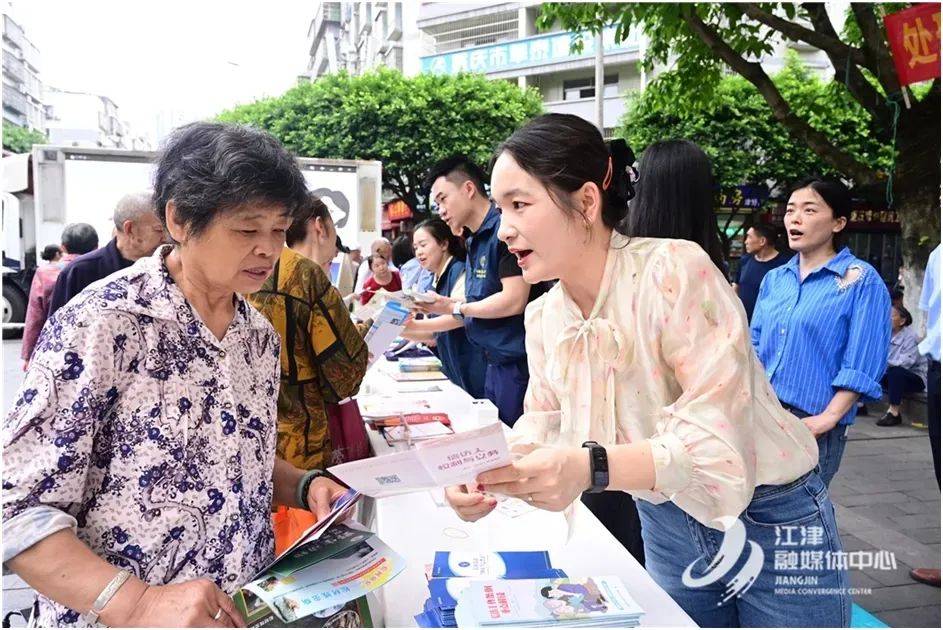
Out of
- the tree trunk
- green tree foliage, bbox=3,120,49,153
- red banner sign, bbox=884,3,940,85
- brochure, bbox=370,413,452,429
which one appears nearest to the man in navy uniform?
brochure, bbox=370,413,452,429

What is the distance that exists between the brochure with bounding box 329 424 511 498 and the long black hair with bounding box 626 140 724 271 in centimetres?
105

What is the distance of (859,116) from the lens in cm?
1293

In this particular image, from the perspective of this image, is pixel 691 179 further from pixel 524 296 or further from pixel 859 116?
pixel 859 116

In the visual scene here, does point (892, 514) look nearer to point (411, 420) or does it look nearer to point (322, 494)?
point (411, 420)

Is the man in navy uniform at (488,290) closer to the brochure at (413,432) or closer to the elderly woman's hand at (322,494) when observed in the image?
the brochure at (413,432)

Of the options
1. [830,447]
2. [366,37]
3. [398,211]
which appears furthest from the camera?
[366,37]

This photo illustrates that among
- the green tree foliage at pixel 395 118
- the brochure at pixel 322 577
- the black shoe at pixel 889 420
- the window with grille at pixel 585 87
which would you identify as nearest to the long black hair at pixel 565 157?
the brochure at pixel 322 577

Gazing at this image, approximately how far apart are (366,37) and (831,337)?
113ft

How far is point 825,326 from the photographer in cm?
257

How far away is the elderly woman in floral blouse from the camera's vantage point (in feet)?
3.43

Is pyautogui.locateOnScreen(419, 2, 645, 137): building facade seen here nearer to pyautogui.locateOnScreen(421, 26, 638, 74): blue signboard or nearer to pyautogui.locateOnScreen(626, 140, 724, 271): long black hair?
pyautogui.locateOnScreen(421, 26, 638, 74): blue signboard

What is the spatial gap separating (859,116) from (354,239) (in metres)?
9.81

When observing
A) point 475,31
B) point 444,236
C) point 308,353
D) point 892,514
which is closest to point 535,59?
point 475,31

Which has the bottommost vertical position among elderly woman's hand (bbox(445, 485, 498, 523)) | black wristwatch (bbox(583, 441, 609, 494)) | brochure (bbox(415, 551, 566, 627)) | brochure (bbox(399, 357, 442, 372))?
brochure (bbox(399, 357, 442, 372))
